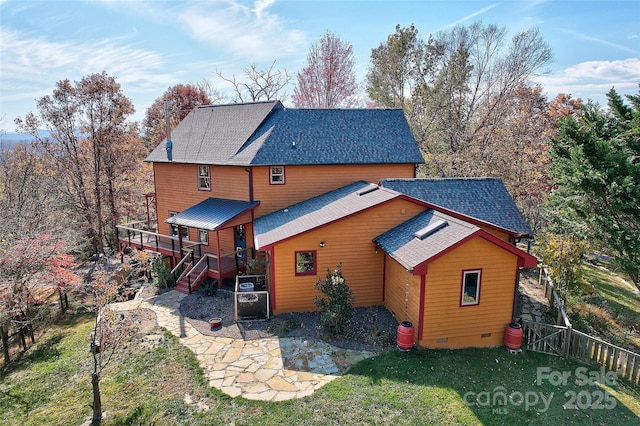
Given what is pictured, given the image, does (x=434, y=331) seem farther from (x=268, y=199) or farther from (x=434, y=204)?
(x=268, y=199)

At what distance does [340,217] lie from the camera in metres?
12.4

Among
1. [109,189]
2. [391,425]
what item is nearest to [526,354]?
[391,425]

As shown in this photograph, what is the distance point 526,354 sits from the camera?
10695mm

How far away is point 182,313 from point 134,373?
3.58 meters

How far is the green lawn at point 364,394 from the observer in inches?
311

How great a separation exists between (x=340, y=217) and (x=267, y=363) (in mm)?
5105

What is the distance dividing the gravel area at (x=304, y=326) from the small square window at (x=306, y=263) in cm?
145

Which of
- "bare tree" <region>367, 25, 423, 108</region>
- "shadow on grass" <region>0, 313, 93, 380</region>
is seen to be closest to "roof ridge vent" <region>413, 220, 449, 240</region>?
"shadow on grass" <region>0, 313, 93, 380</region>

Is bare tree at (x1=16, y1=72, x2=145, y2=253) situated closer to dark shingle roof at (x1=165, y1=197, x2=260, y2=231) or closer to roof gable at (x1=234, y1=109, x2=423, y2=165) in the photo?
dark shingle roof at (x1=165, y1=197, x2=260, y2=231)

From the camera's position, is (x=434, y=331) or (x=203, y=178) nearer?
Answer: (x=434, y=331)

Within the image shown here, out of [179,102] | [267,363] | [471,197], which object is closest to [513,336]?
[471,197]

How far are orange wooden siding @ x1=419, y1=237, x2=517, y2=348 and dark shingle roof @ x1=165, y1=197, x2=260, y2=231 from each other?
882cm

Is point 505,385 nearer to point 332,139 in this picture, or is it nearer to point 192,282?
point 192,282

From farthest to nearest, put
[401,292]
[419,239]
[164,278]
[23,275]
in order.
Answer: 1. [164,278]
2. [23,275]
3. [401,292]
4. [419,239]
